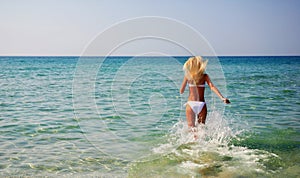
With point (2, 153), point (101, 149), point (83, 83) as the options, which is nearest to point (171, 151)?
point (101, 149)

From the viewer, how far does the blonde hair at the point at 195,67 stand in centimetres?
680

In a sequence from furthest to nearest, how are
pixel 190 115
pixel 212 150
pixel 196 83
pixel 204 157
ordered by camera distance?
1. pixel 190 115
2. pixel 196 83
3. pixel 212 150
4. pixel 204 157

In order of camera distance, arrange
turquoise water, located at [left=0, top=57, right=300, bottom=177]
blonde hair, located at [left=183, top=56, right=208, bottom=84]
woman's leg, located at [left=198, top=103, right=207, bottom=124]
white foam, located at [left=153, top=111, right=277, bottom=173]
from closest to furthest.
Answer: turquoise water, located at [left=0, top=57, right=300, bottom=177] < white foam, located at [left=153, top=111, right=277, bottom=173] < blonde hair, located at [left=183, top=56, right=208, bottom=84] < woman's leg, located at [left=198, top=103, right=207, bottom=124]

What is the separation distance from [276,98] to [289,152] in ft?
28.4

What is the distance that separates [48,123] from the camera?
948 cm

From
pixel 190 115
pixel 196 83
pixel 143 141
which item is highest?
pixel 196 83

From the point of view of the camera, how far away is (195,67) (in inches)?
269

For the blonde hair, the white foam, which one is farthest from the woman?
the white foam

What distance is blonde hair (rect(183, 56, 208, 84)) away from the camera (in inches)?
268

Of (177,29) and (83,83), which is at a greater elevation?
(177,29)

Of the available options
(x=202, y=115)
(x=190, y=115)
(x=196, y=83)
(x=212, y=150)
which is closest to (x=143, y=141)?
(x=190, y=115)

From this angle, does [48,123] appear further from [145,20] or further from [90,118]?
[145,20]

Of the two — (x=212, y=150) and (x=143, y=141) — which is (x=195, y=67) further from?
(x=143, y=141)

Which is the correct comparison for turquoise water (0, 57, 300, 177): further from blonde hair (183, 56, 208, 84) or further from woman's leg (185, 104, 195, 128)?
blonde hair (183, 56, 208, 84)
